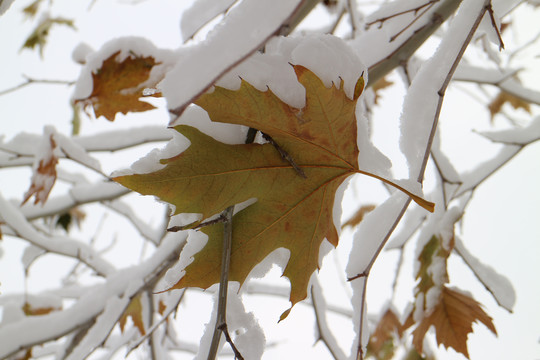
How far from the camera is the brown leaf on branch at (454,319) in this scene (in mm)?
793

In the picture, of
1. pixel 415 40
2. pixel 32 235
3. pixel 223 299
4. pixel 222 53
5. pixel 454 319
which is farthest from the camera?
pixel 32 235

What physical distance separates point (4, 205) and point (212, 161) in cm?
99

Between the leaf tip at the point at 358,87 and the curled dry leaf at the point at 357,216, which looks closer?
the leaf tip at the point at 358,87

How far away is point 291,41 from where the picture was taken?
0.43 m

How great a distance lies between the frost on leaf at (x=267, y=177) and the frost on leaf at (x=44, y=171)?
809mm

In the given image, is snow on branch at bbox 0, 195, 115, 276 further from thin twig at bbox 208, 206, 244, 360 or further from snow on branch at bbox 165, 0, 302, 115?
snow on branch at bbox 165, 0, 302, 115

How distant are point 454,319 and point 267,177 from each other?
62cm

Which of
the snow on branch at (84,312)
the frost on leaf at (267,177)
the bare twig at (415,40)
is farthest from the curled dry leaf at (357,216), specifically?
the frost on leaf at (267,177)

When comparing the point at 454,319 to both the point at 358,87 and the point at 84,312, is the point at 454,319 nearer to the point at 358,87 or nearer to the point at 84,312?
the point at 358,87

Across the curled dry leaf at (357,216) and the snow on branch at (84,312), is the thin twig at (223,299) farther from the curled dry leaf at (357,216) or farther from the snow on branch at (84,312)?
the curled dry leaf at (357,216)

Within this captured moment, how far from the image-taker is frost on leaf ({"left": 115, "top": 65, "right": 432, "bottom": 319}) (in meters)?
0.37

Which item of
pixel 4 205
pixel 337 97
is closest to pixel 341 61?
pixel 337 97

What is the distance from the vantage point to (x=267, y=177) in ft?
1.39

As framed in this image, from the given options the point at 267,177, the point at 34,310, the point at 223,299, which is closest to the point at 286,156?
the point at 267,177
